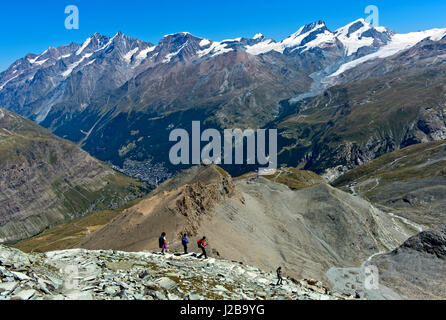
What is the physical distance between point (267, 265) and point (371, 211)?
232 ft

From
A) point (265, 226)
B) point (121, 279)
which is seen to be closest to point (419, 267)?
point (265, 226)

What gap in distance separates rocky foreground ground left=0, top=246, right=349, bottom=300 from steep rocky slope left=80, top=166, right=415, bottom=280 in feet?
78.6

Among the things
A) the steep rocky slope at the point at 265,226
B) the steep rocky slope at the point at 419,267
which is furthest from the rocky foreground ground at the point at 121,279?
the steep rocky slope at the point at 419,267

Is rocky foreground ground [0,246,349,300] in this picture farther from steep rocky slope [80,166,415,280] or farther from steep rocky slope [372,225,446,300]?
steep rocky slope [372,225,446,300]

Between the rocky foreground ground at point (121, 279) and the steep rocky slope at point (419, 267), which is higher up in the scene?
the rocky foreground ground at point (121, 279)

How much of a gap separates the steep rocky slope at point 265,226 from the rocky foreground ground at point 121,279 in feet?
78.6

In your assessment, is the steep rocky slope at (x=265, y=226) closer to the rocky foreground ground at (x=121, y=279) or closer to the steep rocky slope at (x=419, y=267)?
the steep rocky slope at (x=419, y=267)

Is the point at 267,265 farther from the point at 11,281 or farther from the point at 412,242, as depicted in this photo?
the point at 11,281

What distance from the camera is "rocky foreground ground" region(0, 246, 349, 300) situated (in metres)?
25.7

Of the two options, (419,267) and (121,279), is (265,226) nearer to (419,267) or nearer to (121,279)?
(419,267)

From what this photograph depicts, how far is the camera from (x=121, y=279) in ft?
101

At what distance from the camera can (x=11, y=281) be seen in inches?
981

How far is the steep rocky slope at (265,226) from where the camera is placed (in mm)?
76875
